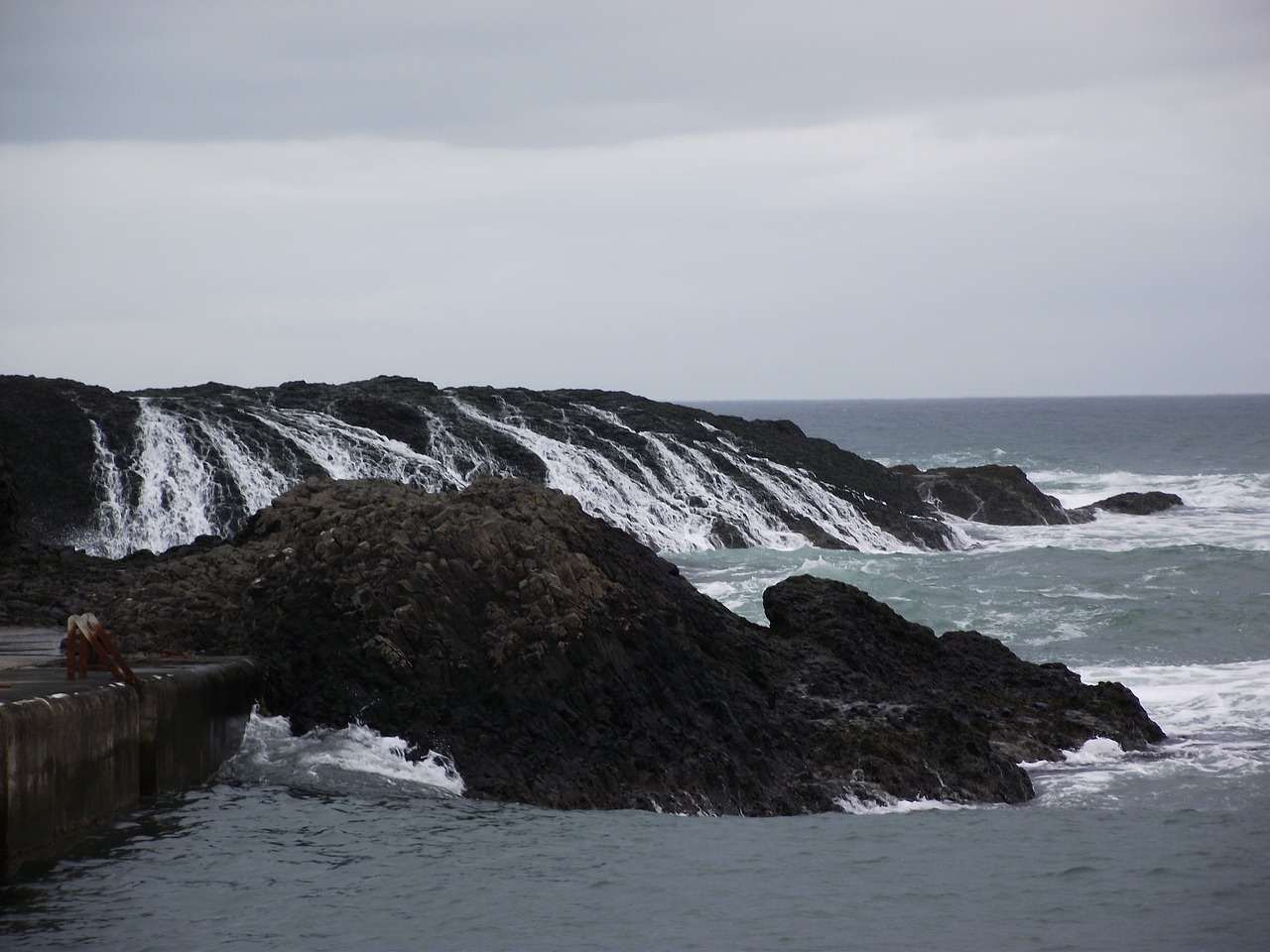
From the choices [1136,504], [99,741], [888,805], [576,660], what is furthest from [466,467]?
[1136,504]

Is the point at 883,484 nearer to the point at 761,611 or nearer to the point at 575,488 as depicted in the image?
the point at 575,488

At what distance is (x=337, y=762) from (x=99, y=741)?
1992 mm

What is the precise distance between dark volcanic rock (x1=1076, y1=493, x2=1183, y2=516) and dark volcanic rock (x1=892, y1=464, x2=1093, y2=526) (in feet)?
6.09

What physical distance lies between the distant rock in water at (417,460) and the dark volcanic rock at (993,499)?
5.75 ft

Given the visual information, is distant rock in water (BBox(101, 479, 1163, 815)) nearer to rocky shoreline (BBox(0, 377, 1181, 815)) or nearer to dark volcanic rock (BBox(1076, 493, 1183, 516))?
rocky shoreline (BBox(0, 377, 1181, 815))

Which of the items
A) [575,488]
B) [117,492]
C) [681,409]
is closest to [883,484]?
[681,409]

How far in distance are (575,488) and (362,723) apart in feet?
53.8

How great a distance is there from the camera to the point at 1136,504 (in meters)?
36.9

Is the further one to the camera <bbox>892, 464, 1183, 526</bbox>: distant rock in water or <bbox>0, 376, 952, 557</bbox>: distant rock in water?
<bbox>892, 464, 1183, 526</bbox>: distant rock in water

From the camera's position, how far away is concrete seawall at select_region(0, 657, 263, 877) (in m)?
6.84

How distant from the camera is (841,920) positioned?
7.08m

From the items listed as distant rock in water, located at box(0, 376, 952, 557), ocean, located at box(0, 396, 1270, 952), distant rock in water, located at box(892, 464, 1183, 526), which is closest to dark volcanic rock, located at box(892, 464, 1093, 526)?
distant rock in water, located at box(892, 464, 1183, 526)

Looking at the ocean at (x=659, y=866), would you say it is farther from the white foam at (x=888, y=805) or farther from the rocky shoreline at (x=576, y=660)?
the rocky shoreline at (x=576, y=660)

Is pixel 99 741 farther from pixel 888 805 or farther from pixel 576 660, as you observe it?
pixel 888 805
